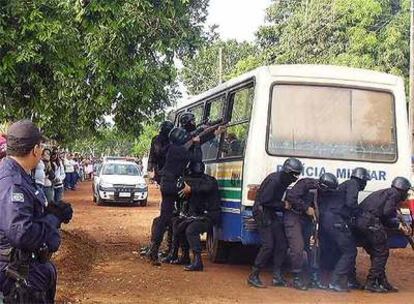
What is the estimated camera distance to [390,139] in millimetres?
9422

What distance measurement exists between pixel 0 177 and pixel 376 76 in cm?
666

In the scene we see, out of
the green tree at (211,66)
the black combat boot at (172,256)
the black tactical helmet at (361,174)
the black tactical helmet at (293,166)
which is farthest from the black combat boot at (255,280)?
the green tree at (211,66)

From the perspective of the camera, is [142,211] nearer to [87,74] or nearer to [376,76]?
[87,74]

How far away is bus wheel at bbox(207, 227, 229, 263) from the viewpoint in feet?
34.9

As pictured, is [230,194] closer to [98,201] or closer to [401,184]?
[401,184]

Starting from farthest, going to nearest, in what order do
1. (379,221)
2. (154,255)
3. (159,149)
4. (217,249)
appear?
(159,149), (217,249), (154,255), (379,221)

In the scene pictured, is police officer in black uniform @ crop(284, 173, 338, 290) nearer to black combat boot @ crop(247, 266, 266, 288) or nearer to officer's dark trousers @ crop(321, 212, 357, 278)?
officer's dark trousers @ crop(321, 212, 357, 278)

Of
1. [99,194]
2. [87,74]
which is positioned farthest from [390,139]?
[99,194]

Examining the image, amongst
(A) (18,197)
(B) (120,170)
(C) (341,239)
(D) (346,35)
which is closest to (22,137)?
(A) (18,197)

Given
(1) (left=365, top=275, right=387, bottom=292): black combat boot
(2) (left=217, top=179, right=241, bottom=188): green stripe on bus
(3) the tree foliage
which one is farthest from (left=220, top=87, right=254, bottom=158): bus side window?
(1) (left=365, top=275, right=387, bottom=292): black combat boot

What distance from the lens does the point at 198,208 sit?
9.82 meters

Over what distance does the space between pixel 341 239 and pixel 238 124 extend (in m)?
2.36

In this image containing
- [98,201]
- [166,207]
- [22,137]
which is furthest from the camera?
[98,201]

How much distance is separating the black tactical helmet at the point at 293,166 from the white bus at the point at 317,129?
561 millimetres
